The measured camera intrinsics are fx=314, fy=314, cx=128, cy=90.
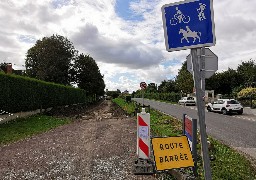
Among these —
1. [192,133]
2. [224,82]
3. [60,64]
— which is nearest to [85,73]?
[60,64]

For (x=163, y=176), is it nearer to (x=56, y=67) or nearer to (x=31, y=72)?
(x=56, y=67)

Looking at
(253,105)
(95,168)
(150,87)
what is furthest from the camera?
(150,87)

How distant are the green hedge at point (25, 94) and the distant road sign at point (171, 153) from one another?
1683 centimetres

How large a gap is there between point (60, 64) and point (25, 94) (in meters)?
33.0

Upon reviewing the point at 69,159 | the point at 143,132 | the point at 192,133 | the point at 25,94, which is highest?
the point at 25,94

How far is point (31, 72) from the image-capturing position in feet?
209

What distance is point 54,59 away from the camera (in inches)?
2215

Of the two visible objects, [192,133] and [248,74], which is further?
[248,74]

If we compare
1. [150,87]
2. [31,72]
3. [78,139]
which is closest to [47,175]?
[78,139]

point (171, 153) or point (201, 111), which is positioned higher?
point (201, 111)

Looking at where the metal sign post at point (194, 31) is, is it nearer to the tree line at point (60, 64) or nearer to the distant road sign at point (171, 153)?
the distant road sign at point (171, 153)

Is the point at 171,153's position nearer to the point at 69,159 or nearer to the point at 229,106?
the point at 69,159

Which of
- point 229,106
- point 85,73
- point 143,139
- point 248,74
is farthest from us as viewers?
point 248,74

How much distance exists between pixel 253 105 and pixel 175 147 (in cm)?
3639
